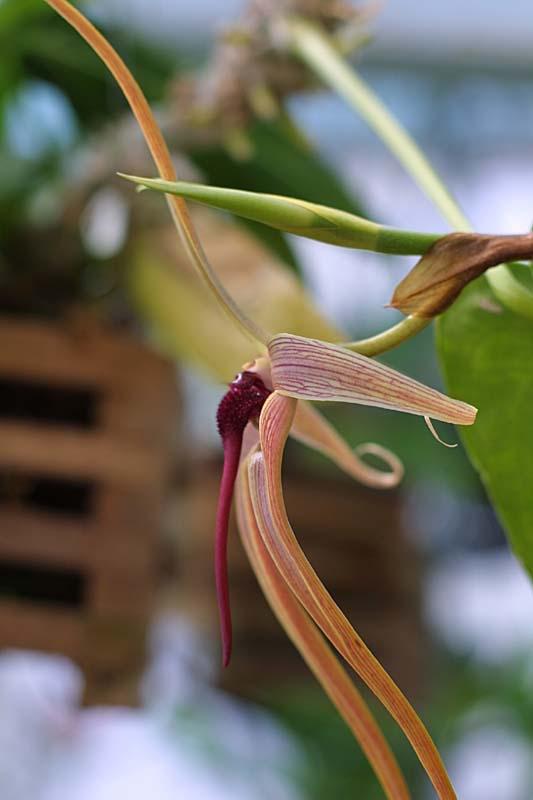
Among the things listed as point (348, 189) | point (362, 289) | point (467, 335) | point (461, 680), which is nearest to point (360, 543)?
point (461, 680)

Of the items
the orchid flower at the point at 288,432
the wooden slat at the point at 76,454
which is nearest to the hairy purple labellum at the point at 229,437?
the orchid flower at the point at 288,432

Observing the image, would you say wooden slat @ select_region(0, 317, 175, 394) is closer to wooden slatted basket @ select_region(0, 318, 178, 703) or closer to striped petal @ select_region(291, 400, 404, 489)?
wooden slatted basket @ select_region(0, 318, 178, 703)

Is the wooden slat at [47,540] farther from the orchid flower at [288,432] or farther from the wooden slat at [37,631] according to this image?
the orchid flower at [288,432]

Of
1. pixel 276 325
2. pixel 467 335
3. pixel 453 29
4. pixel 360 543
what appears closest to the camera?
pixel 467 335

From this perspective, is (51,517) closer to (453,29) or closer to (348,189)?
(348,189)

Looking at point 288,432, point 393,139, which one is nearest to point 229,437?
point 288,432

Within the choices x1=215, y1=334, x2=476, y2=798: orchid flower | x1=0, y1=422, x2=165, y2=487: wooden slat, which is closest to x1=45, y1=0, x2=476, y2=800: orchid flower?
x1=215, y1=334, x2=476, y2=798: orchid flower
